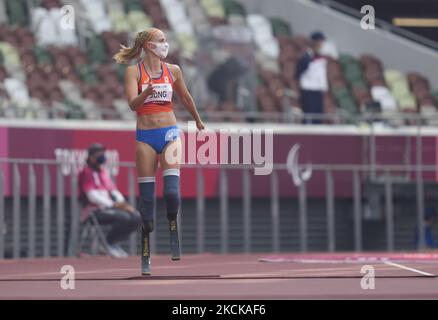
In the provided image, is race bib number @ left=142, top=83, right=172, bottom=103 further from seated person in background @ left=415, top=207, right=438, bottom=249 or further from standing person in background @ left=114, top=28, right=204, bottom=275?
seated person in background @ left=415, top=207, right=438, bottom=249

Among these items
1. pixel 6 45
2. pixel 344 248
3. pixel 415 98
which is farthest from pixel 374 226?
pixel 6 45

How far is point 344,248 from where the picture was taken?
21.2m

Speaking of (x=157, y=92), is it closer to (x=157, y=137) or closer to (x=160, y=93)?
(x=160, y=93)

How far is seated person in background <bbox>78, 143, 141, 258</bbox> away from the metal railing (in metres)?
0.51

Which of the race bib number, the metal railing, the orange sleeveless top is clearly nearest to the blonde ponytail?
the orange sleeveless top

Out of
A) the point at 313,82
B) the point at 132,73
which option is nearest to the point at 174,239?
the point at 132,73

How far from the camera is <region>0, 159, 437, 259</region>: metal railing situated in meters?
17.6

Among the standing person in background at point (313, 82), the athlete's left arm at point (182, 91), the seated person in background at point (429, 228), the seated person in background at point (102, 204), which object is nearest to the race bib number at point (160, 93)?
the athlete's left arm at point (182, 91)

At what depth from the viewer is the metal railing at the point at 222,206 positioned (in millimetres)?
17578

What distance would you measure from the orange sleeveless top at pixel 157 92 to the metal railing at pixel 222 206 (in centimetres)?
609

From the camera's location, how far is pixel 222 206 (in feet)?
62.7

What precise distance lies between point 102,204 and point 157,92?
678 centimetres

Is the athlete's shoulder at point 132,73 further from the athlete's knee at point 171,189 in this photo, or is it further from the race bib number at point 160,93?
the athlete's knee at point 171,189
